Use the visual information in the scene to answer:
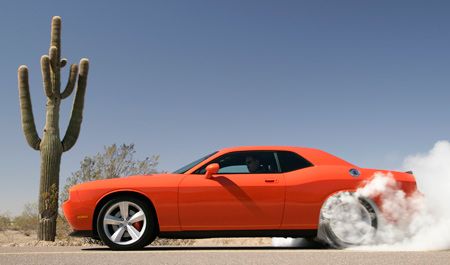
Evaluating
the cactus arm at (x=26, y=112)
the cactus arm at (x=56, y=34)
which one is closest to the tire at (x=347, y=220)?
the cactus arm at (x=26, y=112)

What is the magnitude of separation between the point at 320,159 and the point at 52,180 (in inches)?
396

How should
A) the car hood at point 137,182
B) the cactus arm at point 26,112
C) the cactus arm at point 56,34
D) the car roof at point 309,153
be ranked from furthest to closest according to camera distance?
the cactus arm at point 56,34 < the cactus arm at point 26,112 < the car roof at point 309,153 < the car hood at point 137,182

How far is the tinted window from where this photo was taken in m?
7.33

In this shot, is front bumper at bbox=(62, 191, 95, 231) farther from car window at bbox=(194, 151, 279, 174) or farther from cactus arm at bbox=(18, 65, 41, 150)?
cactus arm at bbox=(18, 65, 41, 150)

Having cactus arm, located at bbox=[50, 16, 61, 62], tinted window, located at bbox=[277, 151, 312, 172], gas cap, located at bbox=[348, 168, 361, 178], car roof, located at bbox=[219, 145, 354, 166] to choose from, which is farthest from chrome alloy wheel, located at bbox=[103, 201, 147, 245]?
cactus arm, located at bbox=[50, 16, 61, 62]

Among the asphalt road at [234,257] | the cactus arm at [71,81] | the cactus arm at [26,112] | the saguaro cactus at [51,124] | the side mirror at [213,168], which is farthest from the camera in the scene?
the cactus arm at [71,81]

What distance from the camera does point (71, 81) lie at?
16.3 metres

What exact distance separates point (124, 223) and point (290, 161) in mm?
2406

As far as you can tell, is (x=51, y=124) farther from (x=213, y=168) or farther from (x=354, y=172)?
(x=354, y=172)

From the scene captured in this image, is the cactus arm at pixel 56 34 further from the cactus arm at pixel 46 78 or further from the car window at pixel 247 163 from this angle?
the car window at pixel 247 163

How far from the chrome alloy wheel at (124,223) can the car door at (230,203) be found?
1.82 ft

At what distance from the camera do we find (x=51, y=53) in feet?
53.0

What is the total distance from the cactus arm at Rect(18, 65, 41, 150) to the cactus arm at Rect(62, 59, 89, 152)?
82cm

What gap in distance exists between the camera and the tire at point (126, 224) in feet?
22.9
